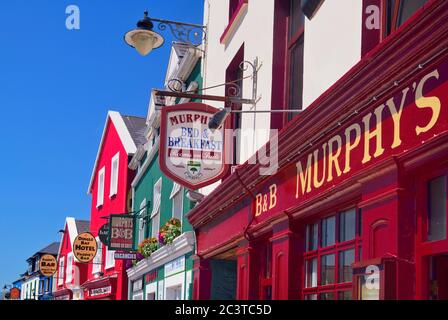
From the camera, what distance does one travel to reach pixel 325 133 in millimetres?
7516

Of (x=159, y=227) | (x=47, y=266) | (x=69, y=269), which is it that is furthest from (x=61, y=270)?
(x=159, y=227)

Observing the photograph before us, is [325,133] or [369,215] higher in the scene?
[325,133]

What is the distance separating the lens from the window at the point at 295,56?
32.0ft

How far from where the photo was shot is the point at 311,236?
8664mm

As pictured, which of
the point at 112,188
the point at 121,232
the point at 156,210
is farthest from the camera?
the point at 112,188

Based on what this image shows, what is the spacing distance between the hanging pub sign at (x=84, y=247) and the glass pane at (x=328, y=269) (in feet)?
62.1

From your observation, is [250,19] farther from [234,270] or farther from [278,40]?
[234,270]

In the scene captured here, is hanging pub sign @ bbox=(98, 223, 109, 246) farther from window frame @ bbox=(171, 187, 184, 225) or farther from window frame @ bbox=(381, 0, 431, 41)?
window frame @ bbox=(381, 0, 431, 41)

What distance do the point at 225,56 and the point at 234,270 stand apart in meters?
3.98

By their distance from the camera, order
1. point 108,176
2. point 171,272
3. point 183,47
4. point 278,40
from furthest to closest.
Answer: point 108,176 < point 183,47 < point 171,272 < point 278,40

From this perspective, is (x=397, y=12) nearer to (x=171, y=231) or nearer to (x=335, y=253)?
(x=335, y=253)

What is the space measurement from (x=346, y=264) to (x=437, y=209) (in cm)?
203
